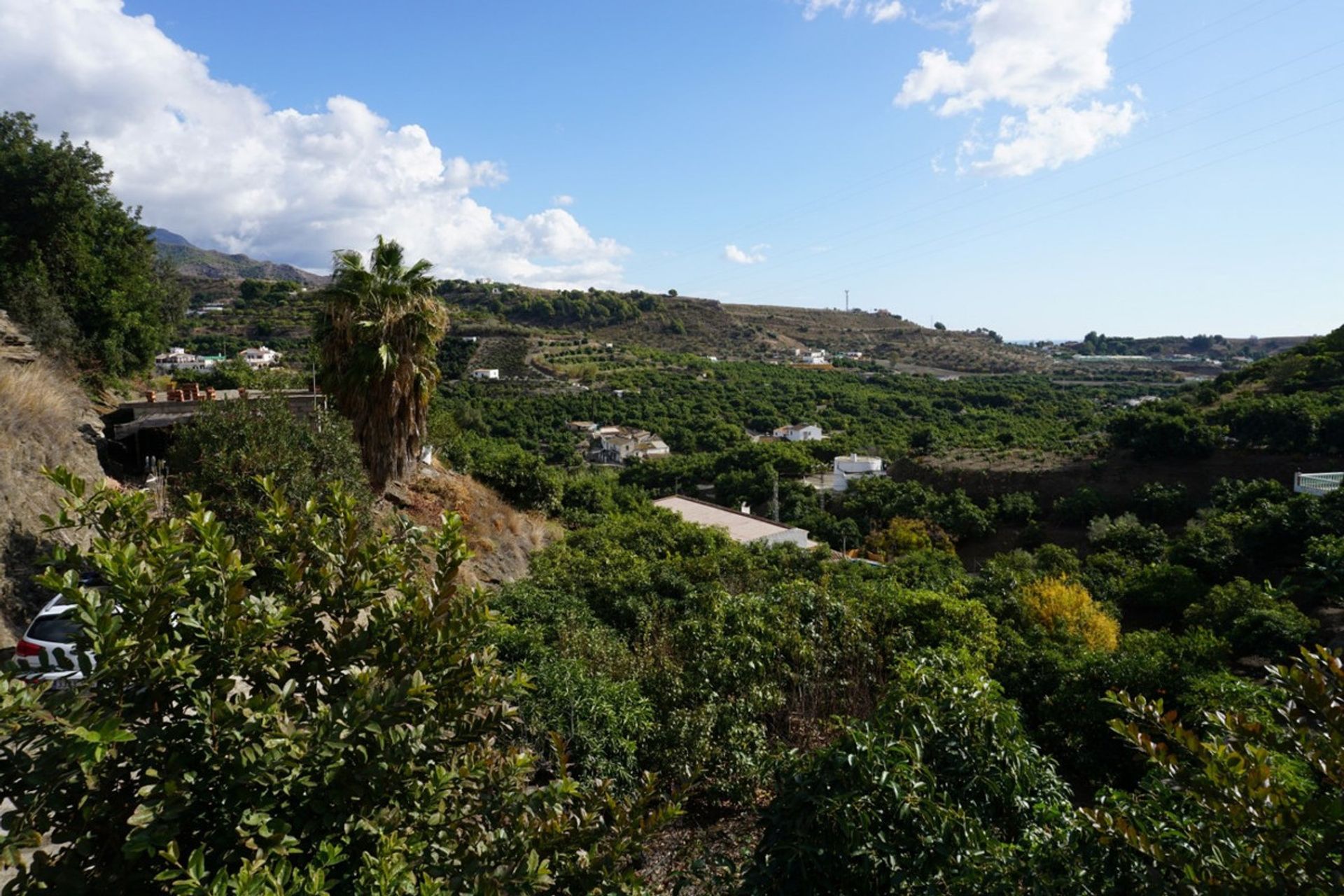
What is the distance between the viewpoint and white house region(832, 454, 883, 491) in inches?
1741

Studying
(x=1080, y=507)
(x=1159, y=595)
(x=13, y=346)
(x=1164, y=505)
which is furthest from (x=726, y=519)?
(x=13, y=346)

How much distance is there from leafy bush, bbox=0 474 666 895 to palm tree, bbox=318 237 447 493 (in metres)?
10.4

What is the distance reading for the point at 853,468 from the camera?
1801 inches

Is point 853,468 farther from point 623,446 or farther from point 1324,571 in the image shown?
point 1324,571

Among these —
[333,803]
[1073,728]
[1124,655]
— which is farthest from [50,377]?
[1124,655]

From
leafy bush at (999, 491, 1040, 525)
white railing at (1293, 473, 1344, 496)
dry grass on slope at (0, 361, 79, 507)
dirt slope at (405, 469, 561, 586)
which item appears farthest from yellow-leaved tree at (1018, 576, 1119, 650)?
leafy bush at (999, 491, 1040, 525)

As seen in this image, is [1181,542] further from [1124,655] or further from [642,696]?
[642,696]

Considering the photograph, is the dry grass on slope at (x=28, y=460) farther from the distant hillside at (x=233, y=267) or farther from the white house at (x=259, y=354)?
the distant hillside at (x=233, y=267)

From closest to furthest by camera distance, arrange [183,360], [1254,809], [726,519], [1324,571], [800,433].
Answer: [1254,809]
[1324,571]
[726,519]
[183,360]
[800,433]

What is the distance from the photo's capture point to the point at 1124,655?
31.2 feet

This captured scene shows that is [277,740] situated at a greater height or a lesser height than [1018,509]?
greater

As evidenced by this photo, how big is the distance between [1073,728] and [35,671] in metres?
9.49

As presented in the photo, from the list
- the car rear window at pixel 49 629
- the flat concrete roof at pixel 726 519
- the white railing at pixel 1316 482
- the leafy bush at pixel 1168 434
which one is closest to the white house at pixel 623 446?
the flat concrete roof at pixel 726 519

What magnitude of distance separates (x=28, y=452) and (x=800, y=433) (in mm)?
51089
